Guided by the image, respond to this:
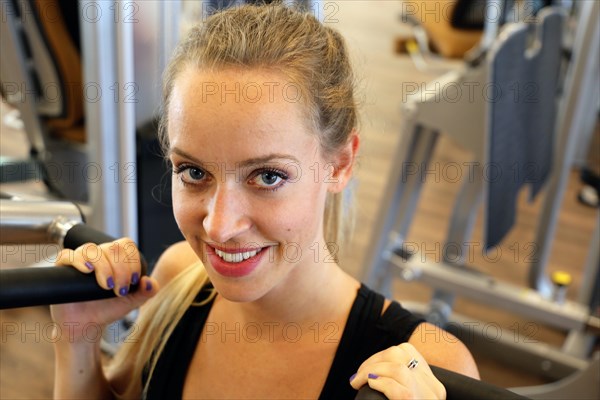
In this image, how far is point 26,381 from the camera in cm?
154

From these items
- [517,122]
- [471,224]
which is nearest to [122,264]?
[517,122]

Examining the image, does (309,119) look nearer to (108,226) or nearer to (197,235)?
(197,235)

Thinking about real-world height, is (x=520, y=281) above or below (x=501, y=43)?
below

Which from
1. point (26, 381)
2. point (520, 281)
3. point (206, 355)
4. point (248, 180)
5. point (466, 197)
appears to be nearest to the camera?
point (248, 180)

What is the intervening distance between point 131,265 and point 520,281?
2.12 metres

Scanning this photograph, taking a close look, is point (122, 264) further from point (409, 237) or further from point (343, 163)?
point (409, 237)

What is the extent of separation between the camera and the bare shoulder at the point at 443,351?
883 millimetres

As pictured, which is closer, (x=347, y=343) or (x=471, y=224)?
(x=347, y=343)

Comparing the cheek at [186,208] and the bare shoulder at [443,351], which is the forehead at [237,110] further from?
the bare shoulder at [443,351]

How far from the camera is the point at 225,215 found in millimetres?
809

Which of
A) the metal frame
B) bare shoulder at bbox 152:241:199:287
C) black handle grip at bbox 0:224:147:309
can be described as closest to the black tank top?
bare shoulder at bbox 152:241:199:287

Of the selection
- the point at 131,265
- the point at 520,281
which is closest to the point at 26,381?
the point at 131,265

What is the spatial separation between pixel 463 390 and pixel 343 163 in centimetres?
40

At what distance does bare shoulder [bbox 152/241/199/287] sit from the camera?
1.16 meters
